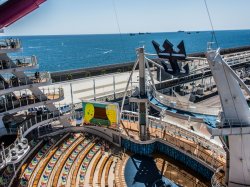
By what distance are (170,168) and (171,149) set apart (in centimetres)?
285

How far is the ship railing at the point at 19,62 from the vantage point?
31766mm

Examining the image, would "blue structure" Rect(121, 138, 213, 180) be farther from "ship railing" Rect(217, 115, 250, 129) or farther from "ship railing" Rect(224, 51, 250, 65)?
"ship railing" Rect(224, 51, 250, 65)

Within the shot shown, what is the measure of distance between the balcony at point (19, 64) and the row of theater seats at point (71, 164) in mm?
10412

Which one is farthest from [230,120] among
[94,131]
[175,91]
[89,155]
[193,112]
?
[175,91]

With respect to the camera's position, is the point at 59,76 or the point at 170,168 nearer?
the point at 170,168

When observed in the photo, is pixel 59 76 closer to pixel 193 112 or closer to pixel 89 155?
pixel 89 155

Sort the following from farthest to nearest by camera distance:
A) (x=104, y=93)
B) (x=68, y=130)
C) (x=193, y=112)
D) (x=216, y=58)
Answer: (x=104, y=93) < (x=68, y=130) < (x=193, y=112) < (x=216, y=58)

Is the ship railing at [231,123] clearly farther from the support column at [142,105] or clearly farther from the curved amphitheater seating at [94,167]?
the curved amphitheater seating at [94,167]

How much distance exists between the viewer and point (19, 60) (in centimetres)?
3388

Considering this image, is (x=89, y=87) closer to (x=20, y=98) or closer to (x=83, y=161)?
(x=20, y=98)

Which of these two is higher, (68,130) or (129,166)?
(68,130)

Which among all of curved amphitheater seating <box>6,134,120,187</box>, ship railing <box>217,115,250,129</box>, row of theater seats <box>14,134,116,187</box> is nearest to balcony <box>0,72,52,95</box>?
curved amphitheater seating <box>6,134,120,187</box>

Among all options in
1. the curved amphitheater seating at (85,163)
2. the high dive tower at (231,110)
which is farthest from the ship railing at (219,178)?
the curved amphitheater seating at (85,163)

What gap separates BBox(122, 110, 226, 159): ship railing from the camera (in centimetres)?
3122
